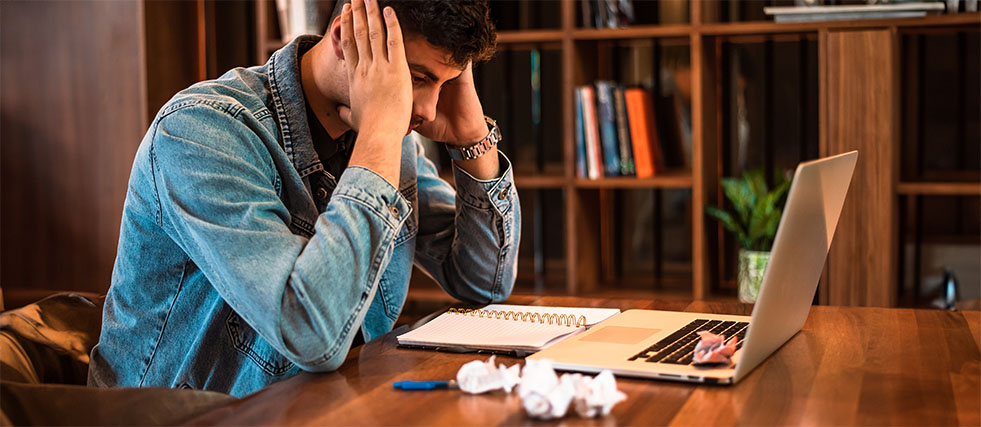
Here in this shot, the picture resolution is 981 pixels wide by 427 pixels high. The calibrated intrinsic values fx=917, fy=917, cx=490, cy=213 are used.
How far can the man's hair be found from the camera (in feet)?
3.99

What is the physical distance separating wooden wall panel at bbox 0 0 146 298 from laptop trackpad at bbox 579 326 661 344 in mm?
2153

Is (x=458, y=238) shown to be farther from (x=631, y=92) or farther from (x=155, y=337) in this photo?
(x=631, y=92)

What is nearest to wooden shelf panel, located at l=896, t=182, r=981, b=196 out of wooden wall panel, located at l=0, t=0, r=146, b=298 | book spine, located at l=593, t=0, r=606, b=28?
book spine, located at l=593, t=0, r=606, b=28

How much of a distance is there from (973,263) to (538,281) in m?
1.28

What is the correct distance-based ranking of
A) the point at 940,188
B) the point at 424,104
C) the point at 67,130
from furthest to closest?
the point at 67,130
the point at 940,188
the point at 424,104

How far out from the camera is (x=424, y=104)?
1318 millimetres

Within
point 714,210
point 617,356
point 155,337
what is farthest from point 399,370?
point 714,210

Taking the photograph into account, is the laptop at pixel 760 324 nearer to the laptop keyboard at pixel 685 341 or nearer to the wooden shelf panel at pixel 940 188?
the laptop keyboard at pixel 685 341

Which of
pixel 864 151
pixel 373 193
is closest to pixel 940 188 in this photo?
pixel 864 151

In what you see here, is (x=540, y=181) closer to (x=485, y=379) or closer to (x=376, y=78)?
(x=376, y=78)

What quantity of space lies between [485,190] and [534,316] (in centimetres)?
28

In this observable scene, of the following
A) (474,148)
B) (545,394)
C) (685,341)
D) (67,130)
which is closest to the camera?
(545,394)

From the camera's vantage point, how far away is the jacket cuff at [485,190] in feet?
4.87

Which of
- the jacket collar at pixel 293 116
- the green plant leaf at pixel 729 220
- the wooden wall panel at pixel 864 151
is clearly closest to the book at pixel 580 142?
the green plant leaf at pixel 729 220
